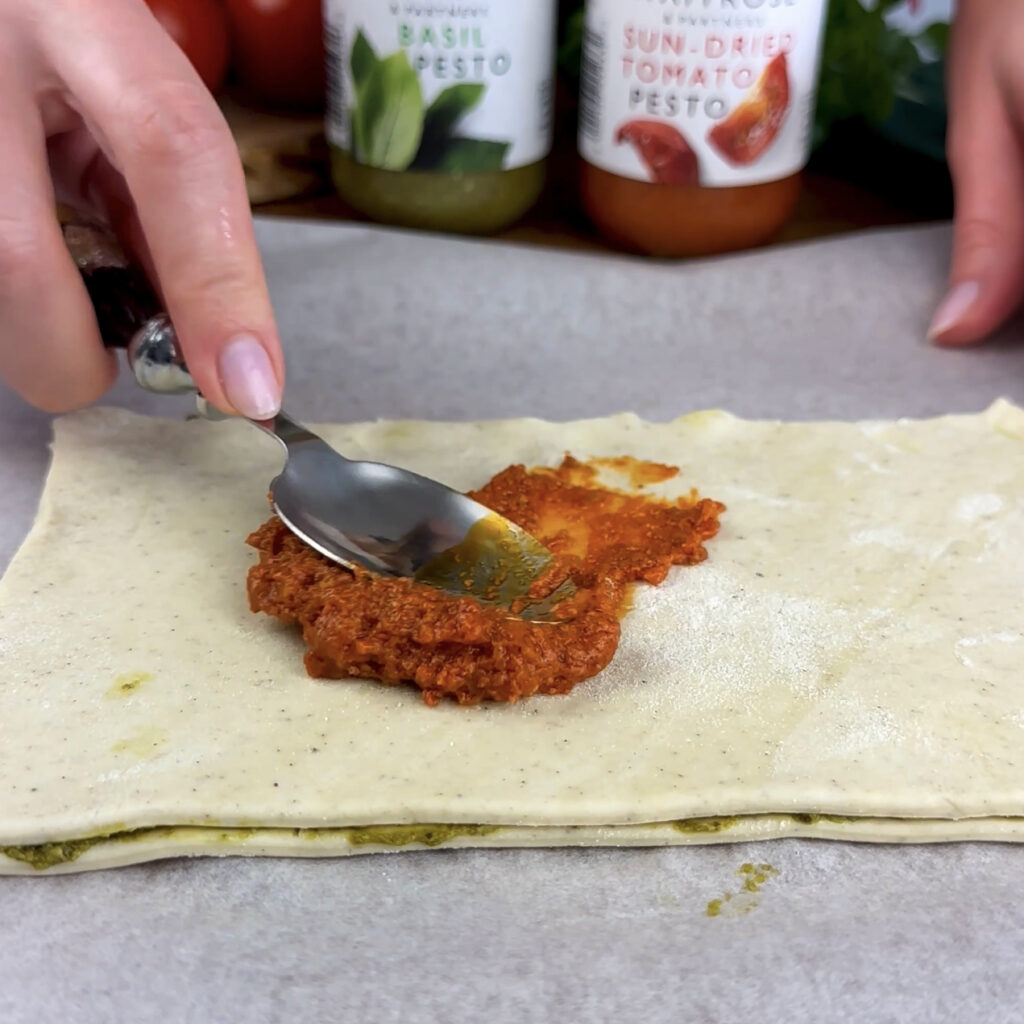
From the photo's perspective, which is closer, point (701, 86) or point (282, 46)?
point (701, 86)

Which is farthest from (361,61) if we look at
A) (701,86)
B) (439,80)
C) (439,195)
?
(701,86)

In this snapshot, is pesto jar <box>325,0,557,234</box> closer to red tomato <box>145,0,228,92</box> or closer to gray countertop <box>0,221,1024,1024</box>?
red tomato <box>145,0,228,92</box>

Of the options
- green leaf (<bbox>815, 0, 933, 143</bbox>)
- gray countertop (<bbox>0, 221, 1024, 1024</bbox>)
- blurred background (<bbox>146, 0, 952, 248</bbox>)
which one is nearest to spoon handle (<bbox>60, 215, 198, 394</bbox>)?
gray countertop (<bbox>0, 221, 1024, 1024</bbox>)

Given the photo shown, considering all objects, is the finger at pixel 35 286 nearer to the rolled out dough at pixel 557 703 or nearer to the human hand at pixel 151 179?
the human hand at pixel 151 179

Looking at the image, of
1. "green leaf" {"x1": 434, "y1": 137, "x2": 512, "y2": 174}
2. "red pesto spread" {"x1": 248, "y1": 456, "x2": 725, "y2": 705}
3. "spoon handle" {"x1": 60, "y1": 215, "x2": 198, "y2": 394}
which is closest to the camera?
"red pesto spread" {"x1": 248, "y1": 456, "x2": 725, "y2": 705}

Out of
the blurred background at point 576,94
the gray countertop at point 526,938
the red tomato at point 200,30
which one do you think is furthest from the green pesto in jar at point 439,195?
the gray countertop at point 526,938

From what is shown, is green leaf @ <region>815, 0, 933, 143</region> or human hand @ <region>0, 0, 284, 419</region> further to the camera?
green leaf @ <region>815, 0, 933, 143</region>

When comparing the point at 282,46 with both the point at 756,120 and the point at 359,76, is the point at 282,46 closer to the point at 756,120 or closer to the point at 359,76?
the point at 359,76
